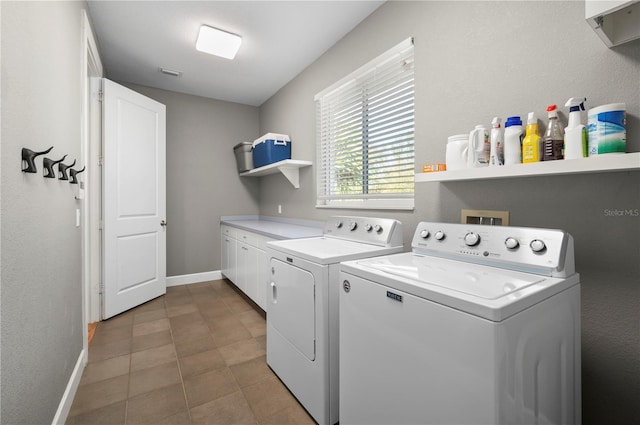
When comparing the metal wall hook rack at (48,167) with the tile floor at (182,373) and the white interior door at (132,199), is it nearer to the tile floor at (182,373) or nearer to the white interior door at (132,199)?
the tile floor at (182,373)

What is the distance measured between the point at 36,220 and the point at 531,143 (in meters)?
2.01

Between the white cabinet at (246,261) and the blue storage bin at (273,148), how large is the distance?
89cm

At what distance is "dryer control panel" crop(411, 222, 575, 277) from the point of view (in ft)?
3.40

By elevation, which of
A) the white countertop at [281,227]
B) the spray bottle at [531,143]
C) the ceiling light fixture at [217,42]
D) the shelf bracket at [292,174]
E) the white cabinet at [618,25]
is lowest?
the white countertop at [281,227]

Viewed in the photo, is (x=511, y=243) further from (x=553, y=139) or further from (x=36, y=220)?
(x=36, y=220)

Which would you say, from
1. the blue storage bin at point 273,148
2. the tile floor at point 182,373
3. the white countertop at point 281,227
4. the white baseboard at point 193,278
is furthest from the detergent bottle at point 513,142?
the white baseboard at point 193,278

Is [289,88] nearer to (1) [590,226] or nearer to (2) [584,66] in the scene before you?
(2) [584,66]

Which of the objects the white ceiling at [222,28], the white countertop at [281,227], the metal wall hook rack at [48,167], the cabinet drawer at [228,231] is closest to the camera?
the metal wall hook rack at [48,167]

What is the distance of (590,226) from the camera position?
1.17 meters

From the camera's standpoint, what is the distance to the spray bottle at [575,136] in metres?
1.06

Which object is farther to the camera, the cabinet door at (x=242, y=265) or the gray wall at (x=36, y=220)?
the cabinet door at (x=242, y=265)

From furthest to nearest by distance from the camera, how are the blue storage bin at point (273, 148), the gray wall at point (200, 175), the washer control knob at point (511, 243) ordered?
1. the gray wall at point (200, 175)
2. the blue storage bin at point (273, 148)
3. the washer control knob at point (511, 243)

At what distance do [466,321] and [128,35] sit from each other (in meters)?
3.27

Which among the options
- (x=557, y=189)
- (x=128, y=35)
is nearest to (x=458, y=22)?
(x=557, y=189)
